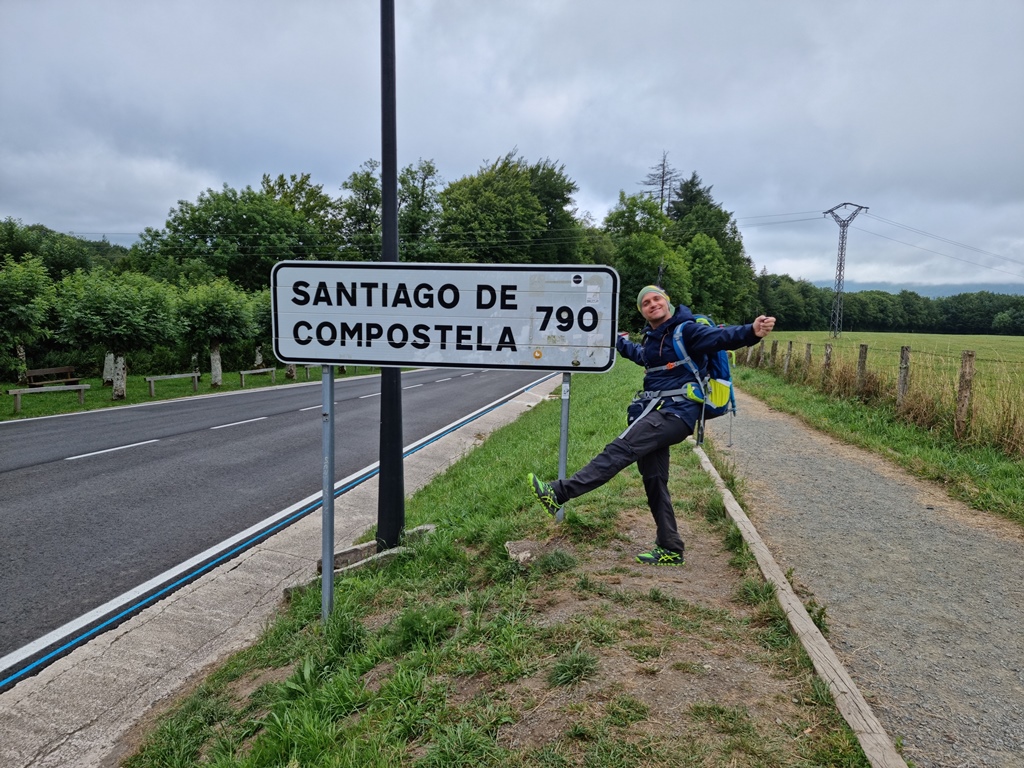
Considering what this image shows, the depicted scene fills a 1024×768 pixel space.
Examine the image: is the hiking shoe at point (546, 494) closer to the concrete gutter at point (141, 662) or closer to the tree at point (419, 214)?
the concrete gutter at point (141, 662)

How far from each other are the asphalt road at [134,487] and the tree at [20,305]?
3767mm

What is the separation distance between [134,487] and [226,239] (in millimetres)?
42551

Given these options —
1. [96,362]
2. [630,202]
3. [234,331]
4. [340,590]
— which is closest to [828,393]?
[340,590]

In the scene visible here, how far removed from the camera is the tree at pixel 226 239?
44.1 meters

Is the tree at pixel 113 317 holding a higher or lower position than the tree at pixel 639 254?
lower

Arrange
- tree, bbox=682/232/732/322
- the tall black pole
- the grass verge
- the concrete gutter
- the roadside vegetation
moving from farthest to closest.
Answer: tree, bbox=682/232/732/322, the grass verge, the tall black pole, the concrete gutter, the roadside vegetation

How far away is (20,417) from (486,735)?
17.9 m

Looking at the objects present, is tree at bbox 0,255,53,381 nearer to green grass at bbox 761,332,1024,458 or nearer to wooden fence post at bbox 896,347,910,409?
green grass at bbox 761,332,1024,458

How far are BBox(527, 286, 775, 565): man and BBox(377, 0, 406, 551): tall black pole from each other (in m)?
1.64

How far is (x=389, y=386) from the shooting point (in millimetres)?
4859

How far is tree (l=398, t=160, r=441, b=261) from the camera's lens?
2085 inches

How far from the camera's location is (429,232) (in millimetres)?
55625

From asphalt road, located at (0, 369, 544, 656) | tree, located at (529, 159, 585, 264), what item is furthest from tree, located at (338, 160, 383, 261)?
asphalt road, located at (0, 369, 544, 656)

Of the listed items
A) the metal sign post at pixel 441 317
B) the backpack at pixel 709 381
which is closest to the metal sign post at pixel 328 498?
the metal sign post at pixel 441 317
